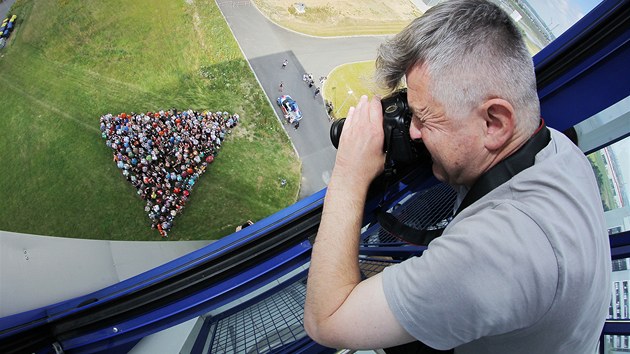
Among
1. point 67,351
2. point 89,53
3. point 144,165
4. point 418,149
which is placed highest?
point 89,53

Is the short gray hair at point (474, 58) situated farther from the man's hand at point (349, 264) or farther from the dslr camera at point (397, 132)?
the man's hand at point (349, 264)

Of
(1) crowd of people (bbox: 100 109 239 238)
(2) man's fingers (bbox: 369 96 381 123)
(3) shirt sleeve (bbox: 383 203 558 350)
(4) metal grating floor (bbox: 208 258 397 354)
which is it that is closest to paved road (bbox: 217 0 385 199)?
(1) crowd of people (bbox: 100 109 239 238)

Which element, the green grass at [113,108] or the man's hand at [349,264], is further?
the green grass at [113,108]

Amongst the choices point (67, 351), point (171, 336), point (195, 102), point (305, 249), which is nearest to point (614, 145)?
point (305, 249)

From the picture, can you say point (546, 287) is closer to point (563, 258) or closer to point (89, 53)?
point (563, 258)

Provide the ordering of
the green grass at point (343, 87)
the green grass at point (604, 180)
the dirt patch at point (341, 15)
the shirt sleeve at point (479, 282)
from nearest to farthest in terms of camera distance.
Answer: the shirt sleeve at point (479, 282)
the green grass at point (604, 180)
the green grass at point (343, 87)
the dirt patch at point (341, 15)

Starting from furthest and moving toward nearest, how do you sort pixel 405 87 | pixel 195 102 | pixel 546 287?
pixel 195 102
pixel 405 87
pixel 546 287

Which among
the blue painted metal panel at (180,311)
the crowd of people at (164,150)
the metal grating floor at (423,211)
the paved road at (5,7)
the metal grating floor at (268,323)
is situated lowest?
the metal grating floor at (268,323)

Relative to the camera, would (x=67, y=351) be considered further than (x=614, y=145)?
No

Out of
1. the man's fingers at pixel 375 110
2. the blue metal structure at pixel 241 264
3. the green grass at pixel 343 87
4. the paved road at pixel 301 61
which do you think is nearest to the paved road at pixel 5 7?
the paved road at pixel 301 61
